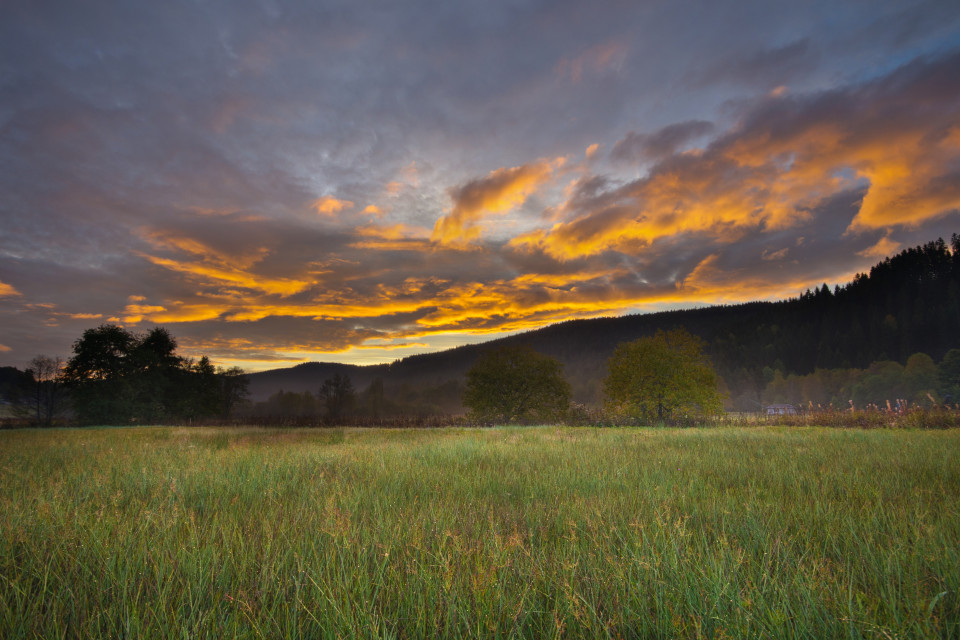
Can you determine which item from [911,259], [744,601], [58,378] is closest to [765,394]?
[911,259]

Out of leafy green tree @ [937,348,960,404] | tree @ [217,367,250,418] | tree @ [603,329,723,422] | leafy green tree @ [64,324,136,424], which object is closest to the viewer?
tree @ [603,329,723,422]

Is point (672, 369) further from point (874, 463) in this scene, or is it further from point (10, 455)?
point (10, 455)

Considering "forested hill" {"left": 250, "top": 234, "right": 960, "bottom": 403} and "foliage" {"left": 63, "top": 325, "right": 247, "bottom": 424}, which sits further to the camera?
"forested hill" {"left": 250, "top": 234, "right": 960, "bottom": 403}

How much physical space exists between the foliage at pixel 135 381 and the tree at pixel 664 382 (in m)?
59.7

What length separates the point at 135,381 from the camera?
181ft

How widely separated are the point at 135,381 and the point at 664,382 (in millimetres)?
66557

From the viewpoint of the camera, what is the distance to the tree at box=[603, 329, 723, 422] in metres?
29.9

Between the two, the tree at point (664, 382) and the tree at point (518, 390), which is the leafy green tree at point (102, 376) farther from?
the tree at point (664, 382)

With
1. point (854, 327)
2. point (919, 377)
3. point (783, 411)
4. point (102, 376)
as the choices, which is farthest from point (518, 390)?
point (854, 327)

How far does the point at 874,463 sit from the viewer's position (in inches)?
285

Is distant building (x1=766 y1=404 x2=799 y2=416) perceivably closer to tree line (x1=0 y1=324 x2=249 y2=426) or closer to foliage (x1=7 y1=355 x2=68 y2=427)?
tree line (x1=0 y1=324 x2=249 y2=426)

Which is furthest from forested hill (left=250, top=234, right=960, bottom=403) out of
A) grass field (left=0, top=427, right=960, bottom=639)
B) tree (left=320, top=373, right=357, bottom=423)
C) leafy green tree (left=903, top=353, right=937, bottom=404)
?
grass field (left=0, top=427, right=960, bottom=639)

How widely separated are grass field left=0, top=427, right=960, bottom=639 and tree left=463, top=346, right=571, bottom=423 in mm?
40537

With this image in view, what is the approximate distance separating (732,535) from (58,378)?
255 feet
